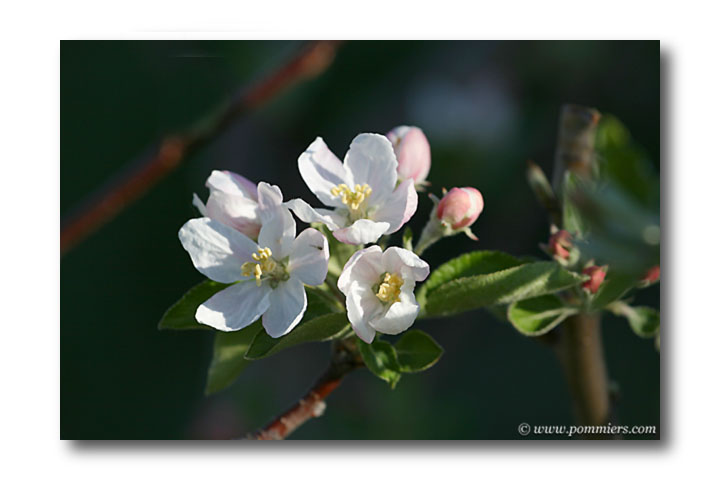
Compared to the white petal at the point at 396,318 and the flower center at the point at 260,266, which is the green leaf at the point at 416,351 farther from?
the flower center at the point at 260,266

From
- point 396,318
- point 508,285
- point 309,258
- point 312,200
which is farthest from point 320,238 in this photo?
point 312,200

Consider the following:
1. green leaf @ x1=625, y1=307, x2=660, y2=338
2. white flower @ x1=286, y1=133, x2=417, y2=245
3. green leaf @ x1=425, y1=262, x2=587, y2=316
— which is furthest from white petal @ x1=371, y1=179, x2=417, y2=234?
green leaf @ x1=625, y1=307, x2=660, y2=338

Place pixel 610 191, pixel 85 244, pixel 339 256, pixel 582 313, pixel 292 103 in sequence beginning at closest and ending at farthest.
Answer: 1. pixel 610 191
2. pixel 339 256
3. pixel 582 313
4. pixel 85 244
5. pixel 292 103

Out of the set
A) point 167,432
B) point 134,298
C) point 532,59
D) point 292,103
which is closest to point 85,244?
point 134,298

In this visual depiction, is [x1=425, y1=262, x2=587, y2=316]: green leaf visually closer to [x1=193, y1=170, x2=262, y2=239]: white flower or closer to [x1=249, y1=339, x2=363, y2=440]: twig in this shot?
[x1=249, y1=339, x2=363, y2=440]: twig

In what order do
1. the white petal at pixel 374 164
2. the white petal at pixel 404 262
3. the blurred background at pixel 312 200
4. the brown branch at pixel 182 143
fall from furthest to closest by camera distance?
the blurred background at pixel 312 200
the brown branch at pixel 182 143
the white petal at pixel 374 164
the white petal at pixel 404 262

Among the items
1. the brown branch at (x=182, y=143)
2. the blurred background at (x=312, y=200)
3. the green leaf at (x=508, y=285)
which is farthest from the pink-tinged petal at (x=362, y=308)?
the blurred background at (x=312, y=200)

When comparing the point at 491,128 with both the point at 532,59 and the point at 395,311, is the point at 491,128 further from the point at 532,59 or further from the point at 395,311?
the point at 395,311
